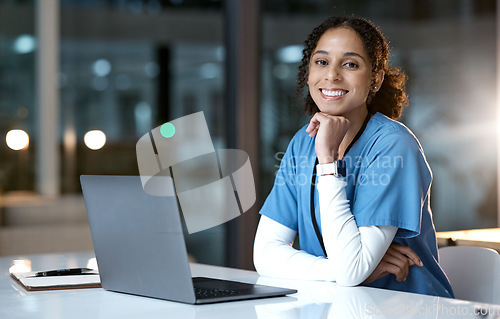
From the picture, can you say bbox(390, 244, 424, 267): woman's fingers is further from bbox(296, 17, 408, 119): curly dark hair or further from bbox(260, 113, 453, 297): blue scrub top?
bbox(296, 17, 408, 119): curly dark hair

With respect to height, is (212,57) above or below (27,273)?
above

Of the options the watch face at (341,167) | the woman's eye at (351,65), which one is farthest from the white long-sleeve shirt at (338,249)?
the woman's eye at (351,65)

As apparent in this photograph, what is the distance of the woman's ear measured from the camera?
6.31 ft

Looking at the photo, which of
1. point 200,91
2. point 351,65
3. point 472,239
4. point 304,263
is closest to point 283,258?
point 304,263

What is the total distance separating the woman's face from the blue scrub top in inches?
3.3

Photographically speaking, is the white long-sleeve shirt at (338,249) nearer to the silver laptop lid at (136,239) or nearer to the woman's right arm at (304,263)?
the woman's right arm at (304,263)

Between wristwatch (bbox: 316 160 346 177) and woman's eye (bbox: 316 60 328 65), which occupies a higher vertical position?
woman's eye (bbox: 316 60 328 65)

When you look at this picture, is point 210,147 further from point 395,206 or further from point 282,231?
point 395,206

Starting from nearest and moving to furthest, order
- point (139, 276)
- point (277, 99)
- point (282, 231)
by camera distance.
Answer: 1. point (139, 276)
2. point (282, 231)
3. point (277, 99)

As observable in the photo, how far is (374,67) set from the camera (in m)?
1.91

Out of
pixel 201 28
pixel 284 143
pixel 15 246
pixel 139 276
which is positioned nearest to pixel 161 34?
pixel 201 28

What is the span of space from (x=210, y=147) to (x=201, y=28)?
0.99 metres

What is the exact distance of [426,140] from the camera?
428cm

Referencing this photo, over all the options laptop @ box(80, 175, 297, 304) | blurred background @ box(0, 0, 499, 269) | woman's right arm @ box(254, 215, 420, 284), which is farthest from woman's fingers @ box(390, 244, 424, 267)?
blurred background @ box(0, 0, 499, 269)
